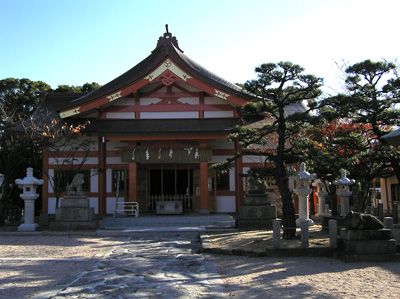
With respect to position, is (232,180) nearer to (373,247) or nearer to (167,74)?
(167,74)

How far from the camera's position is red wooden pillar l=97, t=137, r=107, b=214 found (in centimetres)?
1945

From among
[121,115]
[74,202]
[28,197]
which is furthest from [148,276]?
[121,115]

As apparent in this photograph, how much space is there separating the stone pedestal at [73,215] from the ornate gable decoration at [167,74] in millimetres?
6879

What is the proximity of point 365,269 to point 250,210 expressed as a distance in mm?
7124

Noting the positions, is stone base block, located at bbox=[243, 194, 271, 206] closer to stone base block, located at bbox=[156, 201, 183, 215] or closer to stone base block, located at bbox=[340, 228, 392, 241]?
stone base block, located at bbox=[156, 201, 183, 215]

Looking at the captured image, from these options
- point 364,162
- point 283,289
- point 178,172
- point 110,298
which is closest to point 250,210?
point 364,162

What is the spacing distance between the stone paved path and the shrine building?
7825 mm

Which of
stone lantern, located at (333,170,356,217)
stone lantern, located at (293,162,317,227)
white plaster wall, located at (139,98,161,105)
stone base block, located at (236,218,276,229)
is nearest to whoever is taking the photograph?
stone lantern, located at (333,170,356,217)

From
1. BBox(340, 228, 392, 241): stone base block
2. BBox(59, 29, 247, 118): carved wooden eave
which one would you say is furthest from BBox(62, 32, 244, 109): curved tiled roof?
BBox(340, 228, 392, 241): stone base block

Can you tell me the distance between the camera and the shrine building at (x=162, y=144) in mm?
18812

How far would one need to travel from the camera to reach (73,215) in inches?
592

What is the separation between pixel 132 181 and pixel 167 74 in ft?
17.5

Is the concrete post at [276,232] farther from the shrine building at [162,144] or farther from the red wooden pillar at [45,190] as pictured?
the red wooden pillar at [45,190]

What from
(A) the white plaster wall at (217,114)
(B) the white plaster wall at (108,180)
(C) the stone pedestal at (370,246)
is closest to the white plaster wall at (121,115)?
(B) the white plaster wall at (108,180)
